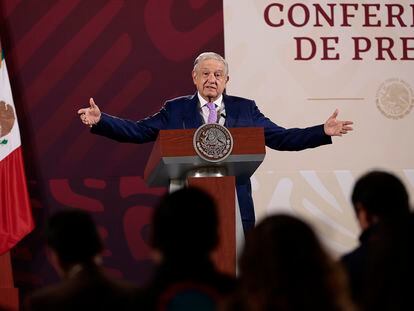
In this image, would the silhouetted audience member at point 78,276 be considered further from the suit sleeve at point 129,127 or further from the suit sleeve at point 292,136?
the suit sleeve at point 292,136

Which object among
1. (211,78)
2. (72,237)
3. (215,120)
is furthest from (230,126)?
(72,237)

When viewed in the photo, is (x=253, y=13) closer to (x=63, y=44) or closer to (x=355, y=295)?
(x=63, y=44)

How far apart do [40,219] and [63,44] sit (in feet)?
4.59

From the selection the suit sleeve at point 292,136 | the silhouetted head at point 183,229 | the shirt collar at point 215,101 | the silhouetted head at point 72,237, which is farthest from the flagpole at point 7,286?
the silhouetted head at point 183,229

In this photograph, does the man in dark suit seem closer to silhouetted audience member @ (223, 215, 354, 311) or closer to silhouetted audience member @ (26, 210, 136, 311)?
silhouetted audience member @ (26, 210, 136, 311)

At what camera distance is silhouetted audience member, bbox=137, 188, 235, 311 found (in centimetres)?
220

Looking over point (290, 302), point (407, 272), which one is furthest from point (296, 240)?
point (407, 272)

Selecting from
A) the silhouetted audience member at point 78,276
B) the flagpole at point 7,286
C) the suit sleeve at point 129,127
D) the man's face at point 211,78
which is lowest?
the flagpole at point 7,286

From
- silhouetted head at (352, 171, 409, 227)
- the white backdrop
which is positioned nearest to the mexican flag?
the white backdrop

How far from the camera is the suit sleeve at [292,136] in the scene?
5156 millimetres

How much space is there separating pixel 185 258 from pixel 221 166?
84.6 inches

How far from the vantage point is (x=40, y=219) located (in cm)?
707

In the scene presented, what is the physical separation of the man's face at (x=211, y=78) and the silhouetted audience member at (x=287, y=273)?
10.7 ft


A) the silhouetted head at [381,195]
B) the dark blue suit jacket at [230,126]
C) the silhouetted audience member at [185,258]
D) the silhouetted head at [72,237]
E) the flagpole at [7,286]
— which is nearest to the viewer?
the silhouetted audience member at [185,258]
